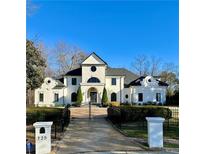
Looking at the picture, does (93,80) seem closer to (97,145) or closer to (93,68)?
(93,68)

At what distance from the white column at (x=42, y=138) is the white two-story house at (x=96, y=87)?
21.6 m

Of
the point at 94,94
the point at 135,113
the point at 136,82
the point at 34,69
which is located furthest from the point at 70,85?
the point at 135,113

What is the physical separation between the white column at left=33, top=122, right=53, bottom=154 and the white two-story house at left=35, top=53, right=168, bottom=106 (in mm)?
21583

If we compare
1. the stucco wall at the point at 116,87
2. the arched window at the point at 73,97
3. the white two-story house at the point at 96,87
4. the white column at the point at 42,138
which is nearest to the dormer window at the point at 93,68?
the white two-story house at the point at 96,87

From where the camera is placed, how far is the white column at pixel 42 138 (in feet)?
19.6

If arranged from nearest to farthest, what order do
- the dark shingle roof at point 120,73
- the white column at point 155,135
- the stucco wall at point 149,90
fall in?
1. the white column at point 155,135
2. the stucco wall at point 149,90
3. the dark shingle roof at point 120,73

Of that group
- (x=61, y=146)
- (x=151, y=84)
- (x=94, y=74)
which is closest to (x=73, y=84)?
(x=94, y=74)

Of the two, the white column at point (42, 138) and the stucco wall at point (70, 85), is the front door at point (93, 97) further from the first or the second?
the white column at point (42, 138)

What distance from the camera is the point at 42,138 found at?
6.05 m

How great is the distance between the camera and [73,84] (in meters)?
28.8

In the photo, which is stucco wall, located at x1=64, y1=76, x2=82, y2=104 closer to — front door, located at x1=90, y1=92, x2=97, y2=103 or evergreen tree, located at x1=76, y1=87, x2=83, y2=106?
evergreen tree, located at x1=76, y1=87, x2=83, y2=106

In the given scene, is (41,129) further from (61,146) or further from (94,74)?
(94,74)

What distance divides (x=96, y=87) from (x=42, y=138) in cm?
2199
